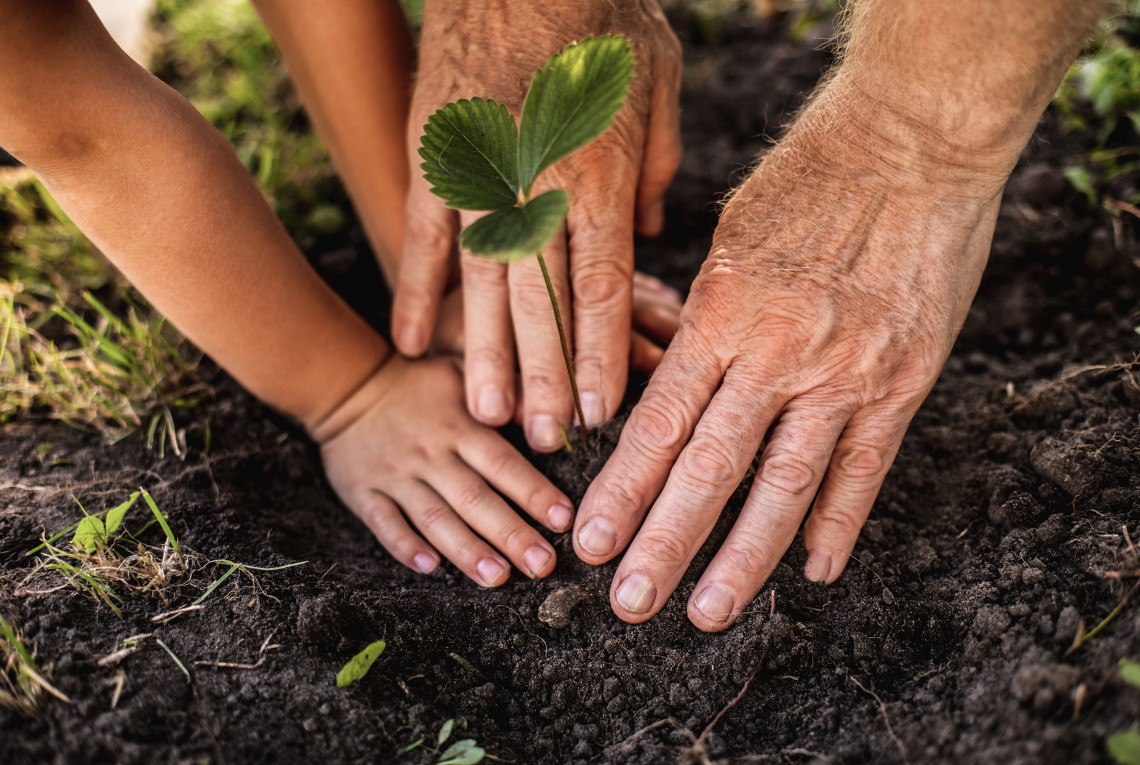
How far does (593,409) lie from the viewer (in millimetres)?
1431

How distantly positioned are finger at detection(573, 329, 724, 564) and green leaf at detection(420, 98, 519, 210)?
0.44m

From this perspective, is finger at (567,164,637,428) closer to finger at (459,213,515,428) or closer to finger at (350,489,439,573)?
finger at (459,213,515,428)

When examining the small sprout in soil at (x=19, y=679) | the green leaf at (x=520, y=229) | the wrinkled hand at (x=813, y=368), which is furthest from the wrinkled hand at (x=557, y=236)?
the small sprout in soil at (x=19, y=679)

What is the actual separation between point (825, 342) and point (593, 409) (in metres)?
0.47

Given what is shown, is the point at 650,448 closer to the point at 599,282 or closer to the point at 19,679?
the point at 599,282

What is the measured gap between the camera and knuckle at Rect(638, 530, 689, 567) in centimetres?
119

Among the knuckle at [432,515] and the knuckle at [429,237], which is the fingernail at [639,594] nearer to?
the knuckle at [432,515]

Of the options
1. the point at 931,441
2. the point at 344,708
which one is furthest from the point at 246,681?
the point at 931,441

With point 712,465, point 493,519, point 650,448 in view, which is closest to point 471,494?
point 493,519

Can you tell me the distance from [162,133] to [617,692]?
1220mm

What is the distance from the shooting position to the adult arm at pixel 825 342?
118cm

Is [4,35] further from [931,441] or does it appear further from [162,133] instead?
[931,441]

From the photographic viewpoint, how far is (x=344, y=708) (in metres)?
1.03

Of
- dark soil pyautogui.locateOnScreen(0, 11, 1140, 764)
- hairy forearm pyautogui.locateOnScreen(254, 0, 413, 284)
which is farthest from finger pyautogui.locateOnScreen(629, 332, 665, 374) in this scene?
hairy forearm pyautogui.locateOnScreen(254, 0, 413, 284)
